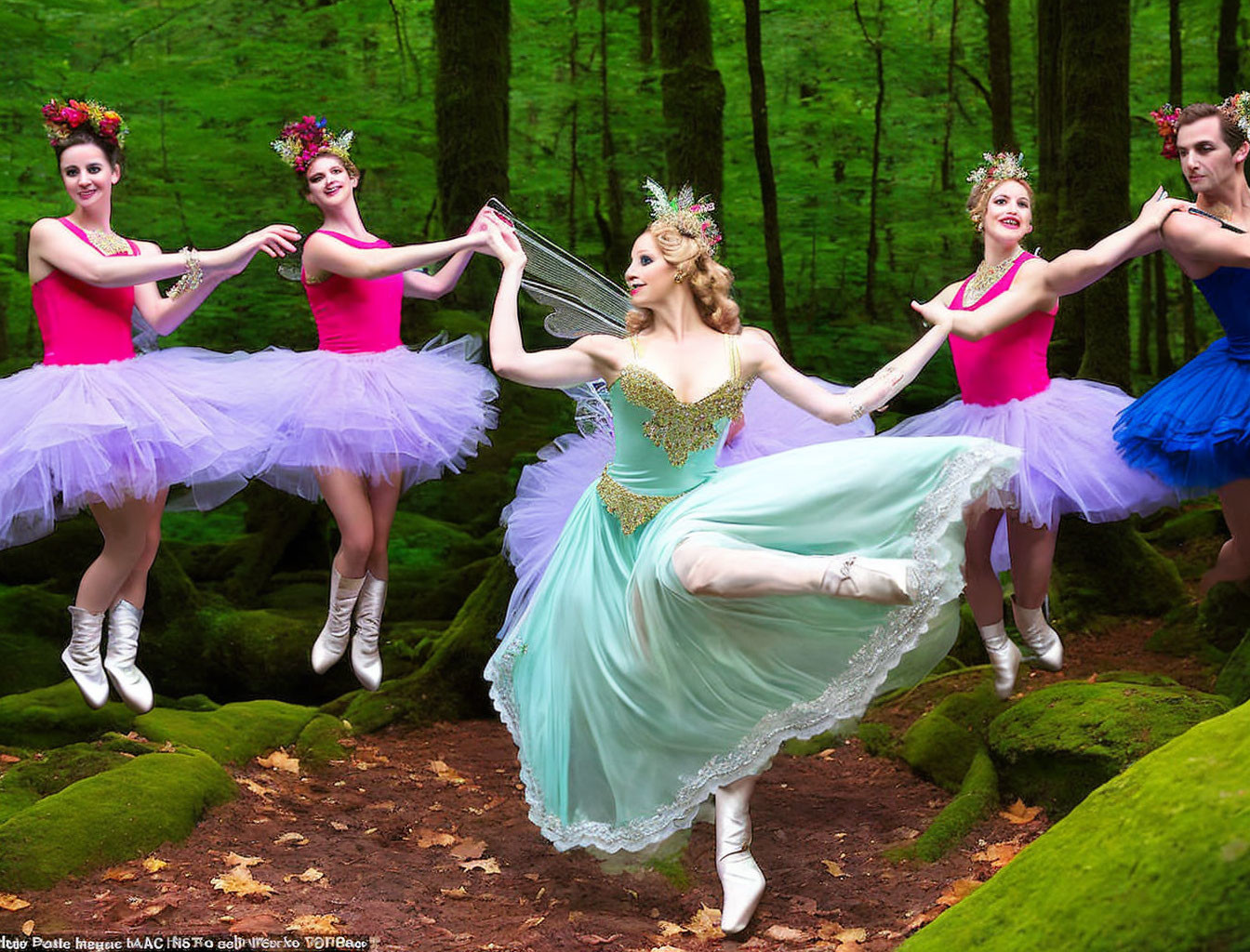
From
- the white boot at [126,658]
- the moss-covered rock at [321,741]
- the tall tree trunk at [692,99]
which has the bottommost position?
the moss-covered rock at [321,741]

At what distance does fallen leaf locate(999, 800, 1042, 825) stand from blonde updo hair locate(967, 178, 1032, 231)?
8.74 feet

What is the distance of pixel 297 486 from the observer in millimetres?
5332

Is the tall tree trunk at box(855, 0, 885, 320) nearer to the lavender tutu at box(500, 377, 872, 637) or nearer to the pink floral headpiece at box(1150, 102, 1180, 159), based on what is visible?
the lavender tutu at box(500, 377, 872, 637)

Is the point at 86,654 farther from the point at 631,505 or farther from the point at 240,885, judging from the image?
the point at 631,505

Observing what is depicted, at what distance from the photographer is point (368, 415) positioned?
5.09m

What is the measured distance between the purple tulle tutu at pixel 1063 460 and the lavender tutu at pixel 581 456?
64 centimetres

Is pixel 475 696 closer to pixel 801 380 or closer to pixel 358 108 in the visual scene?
pixel 801 380

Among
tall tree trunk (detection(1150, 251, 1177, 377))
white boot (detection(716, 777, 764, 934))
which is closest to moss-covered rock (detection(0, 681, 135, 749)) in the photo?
white boot (detection(716, 777, 764, 934))

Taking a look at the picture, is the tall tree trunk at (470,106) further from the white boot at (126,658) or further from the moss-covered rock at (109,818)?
the moss-covered rock at (109,818)

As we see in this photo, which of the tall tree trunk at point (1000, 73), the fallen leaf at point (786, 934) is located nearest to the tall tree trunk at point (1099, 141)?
the tall tree trunk at point (1000, 73)

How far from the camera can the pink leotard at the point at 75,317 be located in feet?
16.1

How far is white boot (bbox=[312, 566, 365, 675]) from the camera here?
5449 millimetres

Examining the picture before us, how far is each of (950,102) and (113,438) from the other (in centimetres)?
1121

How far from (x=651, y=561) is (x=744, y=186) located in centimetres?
975
